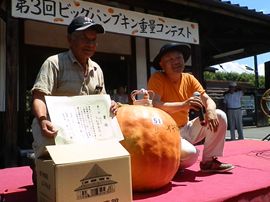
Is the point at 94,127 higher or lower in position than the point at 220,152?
higher

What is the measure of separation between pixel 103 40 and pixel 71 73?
5773mm

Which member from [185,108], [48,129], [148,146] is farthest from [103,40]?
[48,129]

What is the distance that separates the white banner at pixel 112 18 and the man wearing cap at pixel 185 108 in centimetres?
272

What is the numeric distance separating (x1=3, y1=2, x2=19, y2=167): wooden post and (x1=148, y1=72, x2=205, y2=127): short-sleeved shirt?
8.68ft

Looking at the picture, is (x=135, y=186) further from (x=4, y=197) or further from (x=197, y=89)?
(x=197, y=89)

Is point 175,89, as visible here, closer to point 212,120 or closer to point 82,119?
point 212,120

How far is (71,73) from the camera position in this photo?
2715 mm

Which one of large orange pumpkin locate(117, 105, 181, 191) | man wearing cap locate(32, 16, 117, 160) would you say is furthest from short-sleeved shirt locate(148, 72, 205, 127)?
man wearing cap locate(32, 16, 117, 160)

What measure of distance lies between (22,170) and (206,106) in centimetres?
225

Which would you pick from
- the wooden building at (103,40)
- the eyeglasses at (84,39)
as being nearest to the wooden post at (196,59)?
the wooden building at (103,40)

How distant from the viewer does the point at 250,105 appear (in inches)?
769

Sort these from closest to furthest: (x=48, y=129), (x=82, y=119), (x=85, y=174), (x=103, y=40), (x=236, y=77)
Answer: (x=85, y=174) < (x=48, y=129) < (x=82, y=119) < (x=103, y=40) < (x=236, y=77)

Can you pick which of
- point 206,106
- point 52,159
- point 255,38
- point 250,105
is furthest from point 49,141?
point 250,105

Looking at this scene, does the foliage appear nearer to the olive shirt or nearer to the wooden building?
the wooden building
